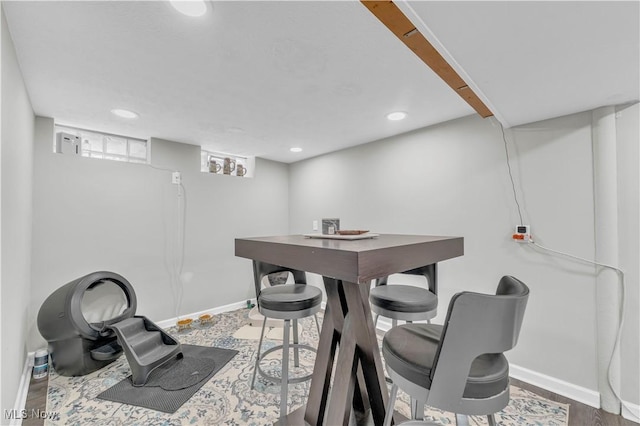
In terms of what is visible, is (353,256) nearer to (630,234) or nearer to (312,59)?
(312,59)

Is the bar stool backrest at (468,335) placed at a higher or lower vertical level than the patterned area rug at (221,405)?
higher

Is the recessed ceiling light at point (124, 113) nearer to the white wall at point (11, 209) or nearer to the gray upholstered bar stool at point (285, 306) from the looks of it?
the white wall at point (11, 209)

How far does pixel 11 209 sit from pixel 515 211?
133 inches

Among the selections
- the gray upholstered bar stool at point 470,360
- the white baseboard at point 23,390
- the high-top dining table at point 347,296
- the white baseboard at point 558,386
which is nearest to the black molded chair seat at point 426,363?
the gray upholstered bar stool at point 470,360

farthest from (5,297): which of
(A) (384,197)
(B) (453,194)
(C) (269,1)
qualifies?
(B) (453,194)

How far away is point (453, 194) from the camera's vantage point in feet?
8.46

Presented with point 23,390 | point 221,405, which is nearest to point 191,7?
point 221,405

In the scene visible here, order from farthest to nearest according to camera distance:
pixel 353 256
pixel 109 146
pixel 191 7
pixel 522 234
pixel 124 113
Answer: pixel 109 146, pixel 124 113, pixel 522 234, pixel 191 7, pixel 353 256

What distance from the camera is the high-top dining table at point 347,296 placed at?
0.83 metres

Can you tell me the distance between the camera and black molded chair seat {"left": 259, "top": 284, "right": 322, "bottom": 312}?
62.9 inches

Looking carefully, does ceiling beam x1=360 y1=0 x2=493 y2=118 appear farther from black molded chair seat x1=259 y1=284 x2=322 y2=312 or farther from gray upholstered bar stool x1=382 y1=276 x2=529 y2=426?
black molded chair seat x1=259 y1=284 x2=322 y2=312

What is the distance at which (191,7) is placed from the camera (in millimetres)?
1190

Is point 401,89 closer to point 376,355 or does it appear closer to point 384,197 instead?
point 384,197

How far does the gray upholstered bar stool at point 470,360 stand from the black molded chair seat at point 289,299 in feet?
2.46
